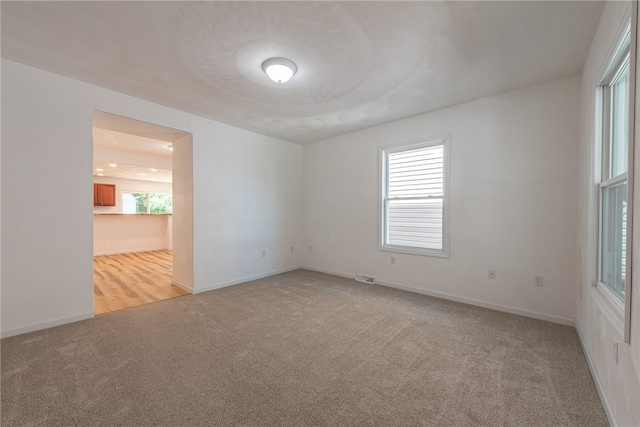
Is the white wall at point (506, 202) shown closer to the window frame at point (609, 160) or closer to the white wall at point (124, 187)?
the window frame at point (609, 160)

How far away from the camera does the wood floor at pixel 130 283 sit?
354 cm

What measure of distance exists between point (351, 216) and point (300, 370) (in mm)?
3094

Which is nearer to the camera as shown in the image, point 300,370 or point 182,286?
point 300,370

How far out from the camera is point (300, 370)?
202cm

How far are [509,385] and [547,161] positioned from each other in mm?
2422

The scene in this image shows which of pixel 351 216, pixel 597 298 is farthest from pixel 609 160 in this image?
pixel 351 216

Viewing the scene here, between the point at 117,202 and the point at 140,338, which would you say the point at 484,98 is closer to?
the point at 140,338

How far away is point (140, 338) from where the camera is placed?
2.51 metres

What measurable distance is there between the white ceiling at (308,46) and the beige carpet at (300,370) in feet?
8.73

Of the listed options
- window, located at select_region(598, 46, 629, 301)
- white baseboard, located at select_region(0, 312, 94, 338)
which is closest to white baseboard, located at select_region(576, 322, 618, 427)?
window, located at select_region(598, 46, 629, 301)

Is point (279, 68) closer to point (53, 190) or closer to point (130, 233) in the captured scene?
point (53, 190)

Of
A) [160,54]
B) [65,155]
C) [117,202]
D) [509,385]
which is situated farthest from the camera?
[117,202]

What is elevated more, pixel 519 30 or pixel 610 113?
pixel 519 30

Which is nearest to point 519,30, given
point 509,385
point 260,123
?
point 509,385
